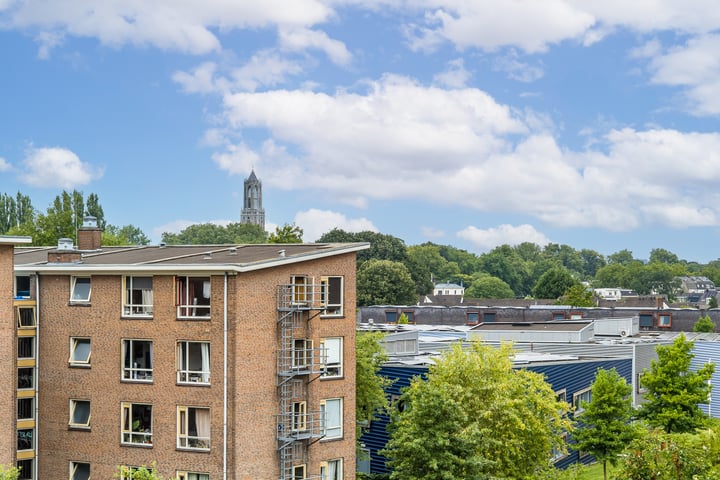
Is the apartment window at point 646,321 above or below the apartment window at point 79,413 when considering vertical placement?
above

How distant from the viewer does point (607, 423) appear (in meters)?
49.8

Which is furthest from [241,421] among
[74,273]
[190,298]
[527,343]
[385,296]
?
[385,296]

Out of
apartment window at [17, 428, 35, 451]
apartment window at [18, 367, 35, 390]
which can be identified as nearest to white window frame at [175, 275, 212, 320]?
apartment window at [18, 367, 35, 390]

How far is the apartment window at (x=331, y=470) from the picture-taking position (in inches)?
1722

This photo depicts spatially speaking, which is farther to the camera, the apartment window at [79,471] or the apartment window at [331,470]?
the apartment window at [331,470]

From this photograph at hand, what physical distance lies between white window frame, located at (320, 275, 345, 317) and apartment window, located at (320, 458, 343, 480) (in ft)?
23.9

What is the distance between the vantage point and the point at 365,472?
54.3 meters

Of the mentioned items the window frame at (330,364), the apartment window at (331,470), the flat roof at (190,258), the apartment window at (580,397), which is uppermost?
the flat roof at (190,258)

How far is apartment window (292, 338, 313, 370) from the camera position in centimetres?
4246

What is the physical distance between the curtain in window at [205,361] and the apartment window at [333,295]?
20.7ft

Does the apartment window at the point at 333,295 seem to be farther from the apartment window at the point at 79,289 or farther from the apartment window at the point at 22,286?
the apartment window at the point at 22,286

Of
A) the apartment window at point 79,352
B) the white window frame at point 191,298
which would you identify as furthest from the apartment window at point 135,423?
the white window frame at point 191,298

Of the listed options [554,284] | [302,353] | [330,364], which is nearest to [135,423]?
[302,353]

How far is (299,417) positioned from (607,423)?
1833 centimetres
